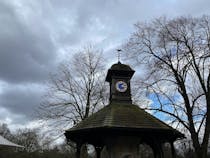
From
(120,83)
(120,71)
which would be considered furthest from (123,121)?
(120,71)

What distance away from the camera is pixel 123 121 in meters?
12.4

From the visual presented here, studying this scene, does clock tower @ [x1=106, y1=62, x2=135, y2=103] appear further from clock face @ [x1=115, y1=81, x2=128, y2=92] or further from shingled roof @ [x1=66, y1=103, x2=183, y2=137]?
shingled roof @ [x1=66, y1=103, x2=183, y2=137]

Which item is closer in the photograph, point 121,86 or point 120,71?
point 121,86

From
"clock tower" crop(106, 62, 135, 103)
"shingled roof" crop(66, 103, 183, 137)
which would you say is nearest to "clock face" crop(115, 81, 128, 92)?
"clock tower" crop(106, 62, 135, 103)

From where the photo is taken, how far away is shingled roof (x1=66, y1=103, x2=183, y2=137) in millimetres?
12027

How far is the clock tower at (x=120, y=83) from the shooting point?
14.8m

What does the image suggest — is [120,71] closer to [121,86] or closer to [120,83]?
[120,83]

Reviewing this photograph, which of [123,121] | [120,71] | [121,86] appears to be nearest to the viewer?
[123,121]

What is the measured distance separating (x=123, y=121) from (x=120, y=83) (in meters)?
3.10

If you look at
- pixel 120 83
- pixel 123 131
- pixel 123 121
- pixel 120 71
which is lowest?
pixel 123 131

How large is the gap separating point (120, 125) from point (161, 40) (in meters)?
9.24

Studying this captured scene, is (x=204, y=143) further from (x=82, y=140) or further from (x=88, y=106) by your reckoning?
(x=88, y=106)

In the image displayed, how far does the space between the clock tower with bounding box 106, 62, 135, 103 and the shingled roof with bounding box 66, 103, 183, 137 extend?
79 centimetres

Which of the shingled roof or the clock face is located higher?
the clock face
